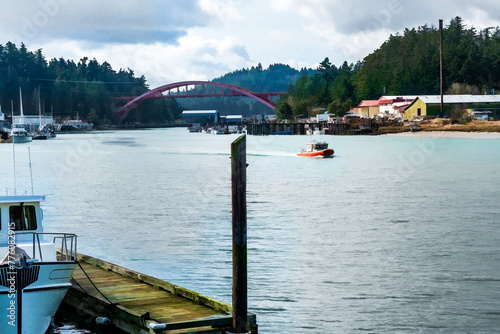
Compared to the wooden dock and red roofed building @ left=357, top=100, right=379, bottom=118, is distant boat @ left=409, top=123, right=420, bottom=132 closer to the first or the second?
red roofed building @ left=357, top=100, right=379, bottom=118

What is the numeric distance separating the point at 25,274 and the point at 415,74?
541 feet

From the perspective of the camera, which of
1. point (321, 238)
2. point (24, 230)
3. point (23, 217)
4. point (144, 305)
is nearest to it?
point (144, 305)

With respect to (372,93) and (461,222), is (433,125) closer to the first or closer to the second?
(372,93)

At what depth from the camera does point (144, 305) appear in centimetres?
1430

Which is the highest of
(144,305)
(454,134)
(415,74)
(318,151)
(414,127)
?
(415,74)

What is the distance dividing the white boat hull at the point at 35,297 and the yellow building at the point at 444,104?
118515mm

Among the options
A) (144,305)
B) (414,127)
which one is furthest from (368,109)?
(144,305)

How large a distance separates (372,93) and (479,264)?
506 ft

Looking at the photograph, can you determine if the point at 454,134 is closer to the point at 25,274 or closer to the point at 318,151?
the point at 318,151

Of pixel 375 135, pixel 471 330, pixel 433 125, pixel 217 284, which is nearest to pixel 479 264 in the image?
pixel 471 330

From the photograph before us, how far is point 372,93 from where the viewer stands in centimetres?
17438

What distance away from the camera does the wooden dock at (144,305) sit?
1300cm

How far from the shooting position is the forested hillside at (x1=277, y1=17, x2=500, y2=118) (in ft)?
528

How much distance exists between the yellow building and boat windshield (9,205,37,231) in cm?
11735
